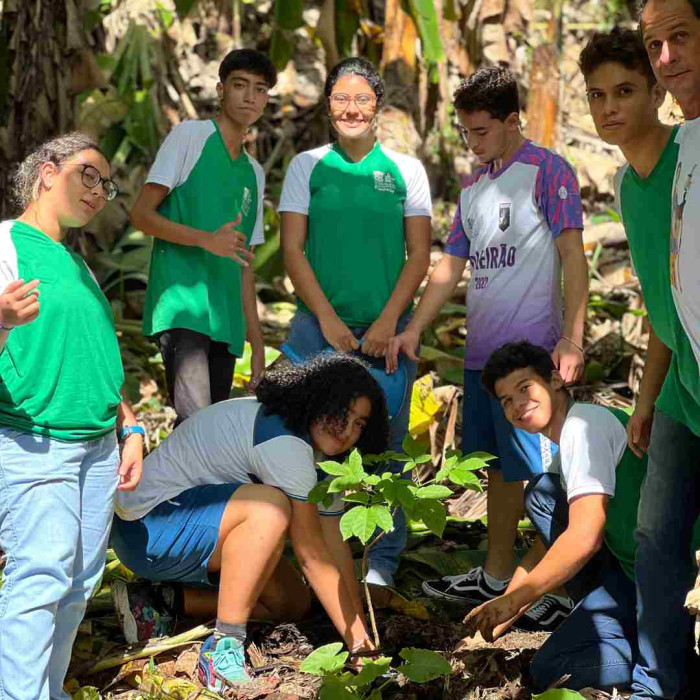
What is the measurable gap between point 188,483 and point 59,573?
2.67ft

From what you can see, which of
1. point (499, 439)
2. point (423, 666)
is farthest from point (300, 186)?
point (423, 666)

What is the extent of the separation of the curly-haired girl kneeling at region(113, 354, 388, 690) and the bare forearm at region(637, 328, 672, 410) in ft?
2.90

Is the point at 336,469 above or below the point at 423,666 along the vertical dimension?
above

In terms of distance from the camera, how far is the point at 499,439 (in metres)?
3.98

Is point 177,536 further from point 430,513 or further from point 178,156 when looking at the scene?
point 178,156

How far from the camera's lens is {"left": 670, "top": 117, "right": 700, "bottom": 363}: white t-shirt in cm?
254

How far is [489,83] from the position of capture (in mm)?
3887

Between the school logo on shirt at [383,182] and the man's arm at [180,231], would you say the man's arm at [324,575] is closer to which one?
the man's arm at [180,231]

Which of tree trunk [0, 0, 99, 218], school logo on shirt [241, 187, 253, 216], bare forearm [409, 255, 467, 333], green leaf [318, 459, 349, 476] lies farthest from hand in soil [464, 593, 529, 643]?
tree trunk [0, 0, 99, 218]

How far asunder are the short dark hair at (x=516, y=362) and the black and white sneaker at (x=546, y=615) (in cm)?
88

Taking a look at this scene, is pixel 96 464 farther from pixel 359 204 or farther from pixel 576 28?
pixel 576 28

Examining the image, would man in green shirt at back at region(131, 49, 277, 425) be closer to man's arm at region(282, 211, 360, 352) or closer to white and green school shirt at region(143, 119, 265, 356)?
white and green school shirt at region(143, 119, 265, 356)

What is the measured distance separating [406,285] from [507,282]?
15.5 inches

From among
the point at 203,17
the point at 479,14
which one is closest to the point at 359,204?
the point at 479,14
